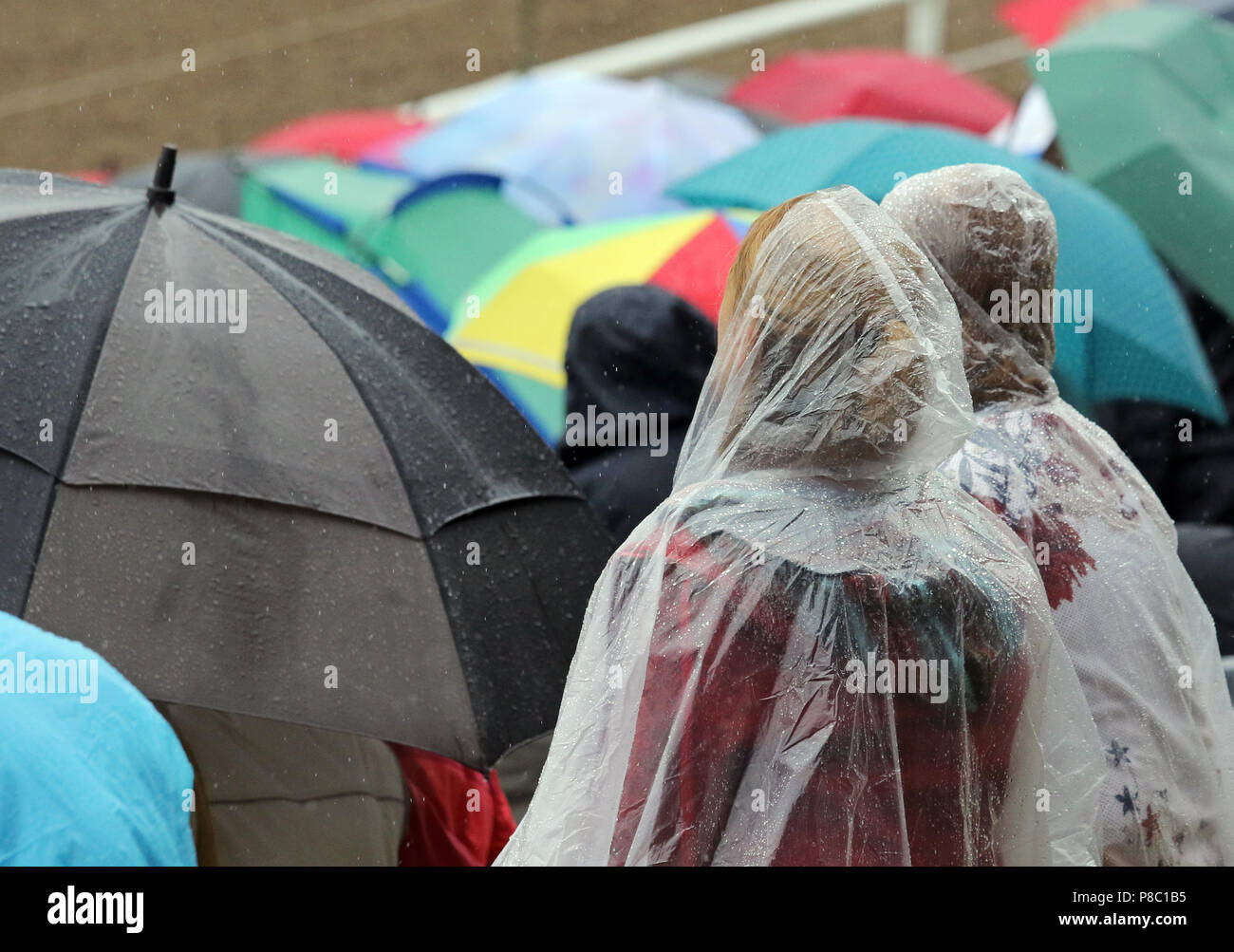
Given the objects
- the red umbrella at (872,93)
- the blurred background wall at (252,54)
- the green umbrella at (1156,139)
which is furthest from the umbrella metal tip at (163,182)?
the blurred background wall at (252,54)

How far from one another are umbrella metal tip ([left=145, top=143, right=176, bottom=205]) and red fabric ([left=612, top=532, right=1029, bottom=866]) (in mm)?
1504

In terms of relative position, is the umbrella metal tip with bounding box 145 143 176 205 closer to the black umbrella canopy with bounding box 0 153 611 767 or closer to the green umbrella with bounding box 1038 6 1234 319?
the black umbrella canopy with bounding box 0 153 611 767

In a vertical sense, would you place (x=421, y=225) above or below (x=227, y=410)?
above

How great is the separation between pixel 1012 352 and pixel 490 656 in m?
0.93

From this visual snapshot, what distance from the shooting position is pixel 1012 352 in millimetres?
2562

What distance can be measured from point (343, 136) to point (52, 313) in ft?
20.7

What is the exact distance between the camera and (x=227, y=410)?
268cm

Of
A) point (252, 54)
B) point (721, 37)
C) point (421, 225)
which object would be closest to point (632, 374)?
point (421, 225)

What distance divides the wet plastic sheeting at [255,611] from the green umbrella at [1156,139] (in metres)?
2.45

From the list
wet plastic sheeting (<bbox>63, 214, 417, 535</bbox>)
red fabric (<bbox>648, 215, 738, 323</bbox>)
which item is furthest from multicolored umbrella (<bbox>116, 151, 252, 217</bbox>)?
wet plastic sheeting (<bbox>63, 214, 417, 535</bbox>)

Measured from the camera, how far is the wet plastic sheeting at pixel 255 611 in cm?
247

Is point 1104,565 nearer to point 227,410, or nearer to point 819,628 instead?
point 819,628
